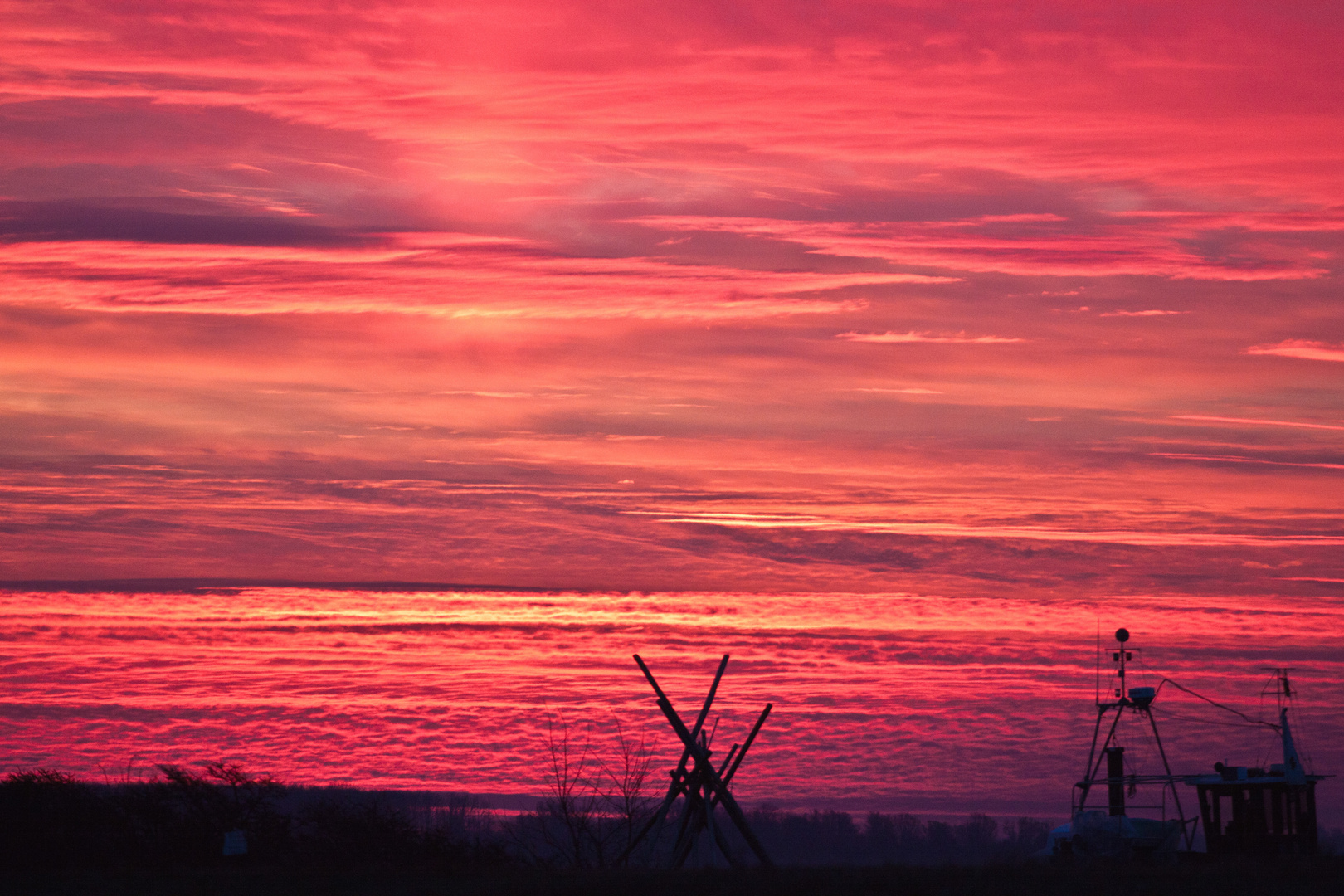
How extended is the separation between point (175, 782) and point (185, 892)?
1305 centimetres

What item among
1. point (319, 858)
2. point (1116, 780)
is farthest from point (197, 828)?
point (1116, 780)

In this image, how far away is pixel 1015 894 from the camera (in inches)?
1224

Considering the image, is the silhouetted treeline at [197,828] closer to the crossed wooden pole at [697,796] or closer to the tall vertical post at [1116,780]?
the crossed wooden pole at [697,796]

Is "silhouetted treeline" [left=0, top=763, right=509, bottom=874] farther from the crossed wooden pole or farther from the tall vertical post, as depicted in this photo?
the tall vertical post

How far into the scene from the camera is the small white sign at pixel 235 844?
39.8m

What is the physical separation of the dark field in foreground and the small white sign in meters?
3.26

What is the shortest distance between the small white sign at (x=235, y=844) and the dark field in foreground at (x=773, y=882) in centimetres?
326

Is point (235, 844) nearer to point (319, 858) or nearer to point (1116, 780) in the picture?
point (319, 858)

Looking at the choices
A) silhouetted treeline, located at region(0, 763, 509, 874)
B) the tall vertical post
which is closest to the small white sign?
silhouetted treeline, located at region(0, 763, 509, 874)

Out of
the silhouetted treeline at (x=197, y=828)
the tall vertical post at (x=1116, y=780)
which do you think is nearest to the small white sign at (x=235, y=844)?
the silhouetted treeline at (x=197, y=828)

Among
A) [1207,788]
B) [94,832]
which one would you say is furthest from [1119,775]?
[94,832]

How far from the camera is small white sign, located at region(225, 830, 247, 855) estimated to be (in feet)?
131

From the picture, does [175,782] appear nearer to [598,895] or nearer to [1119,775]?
[598,895]

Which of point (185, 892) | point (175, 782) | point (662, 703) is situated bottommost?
point (185, 892)
